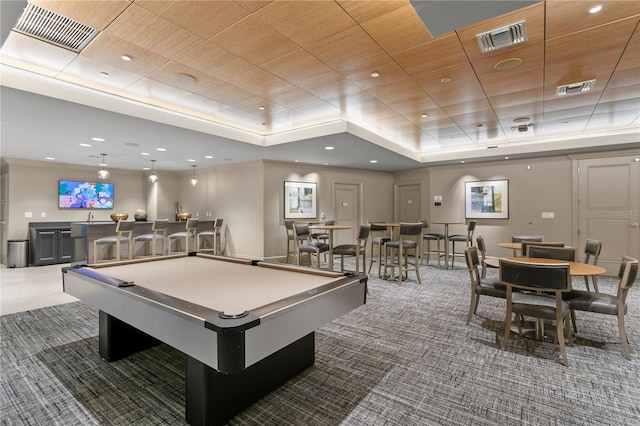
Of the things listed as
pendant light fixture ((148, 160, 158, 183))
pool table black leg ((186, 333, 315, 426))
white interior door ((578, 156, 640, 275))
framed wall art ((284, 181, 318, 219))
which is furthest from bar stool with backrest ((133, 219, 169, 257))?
white interior door ((578, 156, 640, 275))

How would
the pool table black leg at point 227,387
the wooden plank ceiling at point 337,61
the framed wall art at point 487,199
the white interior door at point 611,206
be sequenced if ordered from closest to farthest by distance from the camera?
the pool table black leg at point 227,387 < the wooden plank ceiling at point 337,61 < the white interior door at point 611,206 < the framed wall art at point 487,199

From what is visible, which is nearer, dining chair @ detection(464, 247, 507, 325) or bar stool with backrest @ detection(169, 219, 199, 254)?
dining chair @ detection(464, 247, 507, 325)

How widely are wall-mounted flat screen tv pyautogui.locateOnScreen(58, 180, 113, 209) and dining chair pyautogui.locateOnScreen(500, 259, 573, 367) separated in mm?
9964

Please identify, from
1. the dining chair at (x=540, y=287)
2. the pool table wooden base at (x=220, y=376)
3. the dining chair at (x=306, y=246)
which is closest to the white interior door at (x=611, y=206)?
the dining chair at (x=540, y=287)

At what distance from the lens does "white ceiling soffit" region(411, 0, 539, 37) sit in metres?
1.89

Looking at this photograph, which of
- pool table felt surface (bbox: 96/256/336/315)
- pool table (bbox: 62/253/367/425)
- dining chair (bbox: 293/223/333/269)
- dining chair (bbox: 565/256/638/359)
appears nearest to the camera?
pool table (bbox: 62/253/367/425)

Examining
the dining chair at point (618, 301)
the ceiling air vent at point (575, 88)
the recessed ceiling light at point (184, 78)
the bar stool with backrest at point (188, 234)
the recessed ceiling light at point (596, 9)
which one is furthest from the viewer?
the bar stool with backrest at point (188, 234)

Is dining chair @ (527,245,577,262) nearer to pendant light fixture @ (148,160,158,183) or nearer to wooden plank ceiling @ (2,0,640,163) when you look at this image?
wooden plank ceiling @ (2,0,640,163)

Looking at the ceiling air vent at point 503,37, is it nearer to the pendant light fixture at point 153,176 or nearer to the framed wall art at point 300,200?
the framed wall art at point 300,200

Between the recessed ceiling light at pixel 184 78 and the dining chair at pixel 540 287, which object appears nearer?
the dining chair at pixel 540 287

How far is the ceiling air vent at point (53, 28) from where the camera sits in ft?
7.90

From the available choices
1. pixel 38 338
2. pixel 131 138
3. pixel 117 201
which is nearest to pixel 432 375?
pixel 38 338

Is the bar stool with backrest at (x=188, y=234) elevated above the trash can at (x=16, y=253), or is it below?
above

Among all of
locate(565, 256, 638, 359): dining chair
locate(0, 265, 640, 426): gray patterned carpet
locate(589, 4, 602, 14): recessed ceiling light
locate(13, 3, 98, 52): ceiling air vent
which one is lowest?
locate(0, 265, 640, 426): gray patterned carpet
